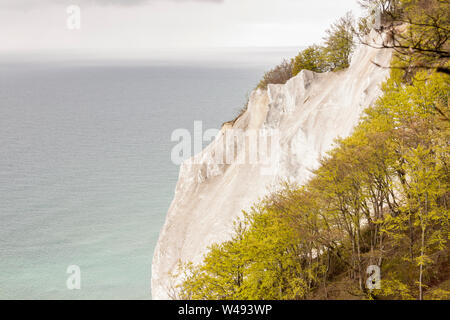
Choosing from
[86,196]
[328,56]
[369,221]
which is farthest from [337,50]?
[86,196]

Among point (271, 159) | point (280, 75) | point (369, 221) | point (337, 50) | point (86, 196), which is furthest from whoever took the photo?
point (86, 196)

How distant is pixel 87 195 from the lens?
310ft

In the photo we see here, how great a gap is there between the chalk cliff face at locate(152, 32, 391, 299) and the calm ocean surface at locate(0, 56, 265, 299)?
16.3 meters

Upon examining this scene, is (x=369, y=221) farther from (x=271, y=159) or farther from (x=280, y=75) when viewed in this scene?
(x=280, y=75)

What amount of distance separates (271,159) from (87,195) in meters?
65.2

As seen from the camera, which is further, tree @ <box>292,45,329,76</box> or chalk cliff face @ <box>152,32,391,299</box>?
tree @ <box>292,45,329,76</box>

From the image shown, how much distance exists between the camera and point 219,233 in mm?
37312

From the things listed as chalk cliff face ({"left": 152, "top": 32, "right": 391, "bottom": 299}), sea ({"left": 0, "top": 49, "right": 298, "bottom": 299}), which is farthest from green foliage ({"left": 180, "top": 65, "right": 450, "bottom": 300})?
sea ({"left": 0, "top": 49, "right": 298, "bottom": 299})

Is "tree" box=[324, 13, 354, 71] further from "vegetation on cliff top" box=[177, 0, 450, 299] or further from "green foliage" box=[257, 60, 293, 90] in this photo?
"vegetation on cliff top" box=[177, 0, 450, 299]

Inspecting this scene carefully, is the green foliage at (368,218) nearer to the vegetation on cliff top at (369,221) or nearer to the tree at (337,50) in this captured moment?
the vegetation on cliff top at (369,221)

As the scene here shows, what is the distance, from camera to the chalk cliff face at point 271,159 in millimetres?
34562

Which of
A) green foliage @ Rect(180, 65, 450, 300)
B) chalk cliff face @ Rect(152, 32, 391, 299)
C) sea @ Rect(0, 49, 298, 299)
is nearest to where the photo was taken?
green foliage @ Rect(180, 65, 450, 300)

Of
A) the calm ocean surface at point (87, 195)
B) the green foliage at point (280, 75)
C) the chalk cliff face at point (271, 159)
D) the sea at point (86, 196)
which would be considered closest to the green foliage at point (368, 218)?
the chalk cliff face at point (271, 159)

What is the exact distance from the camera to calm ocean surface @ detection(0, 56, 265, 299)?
5800 cm
